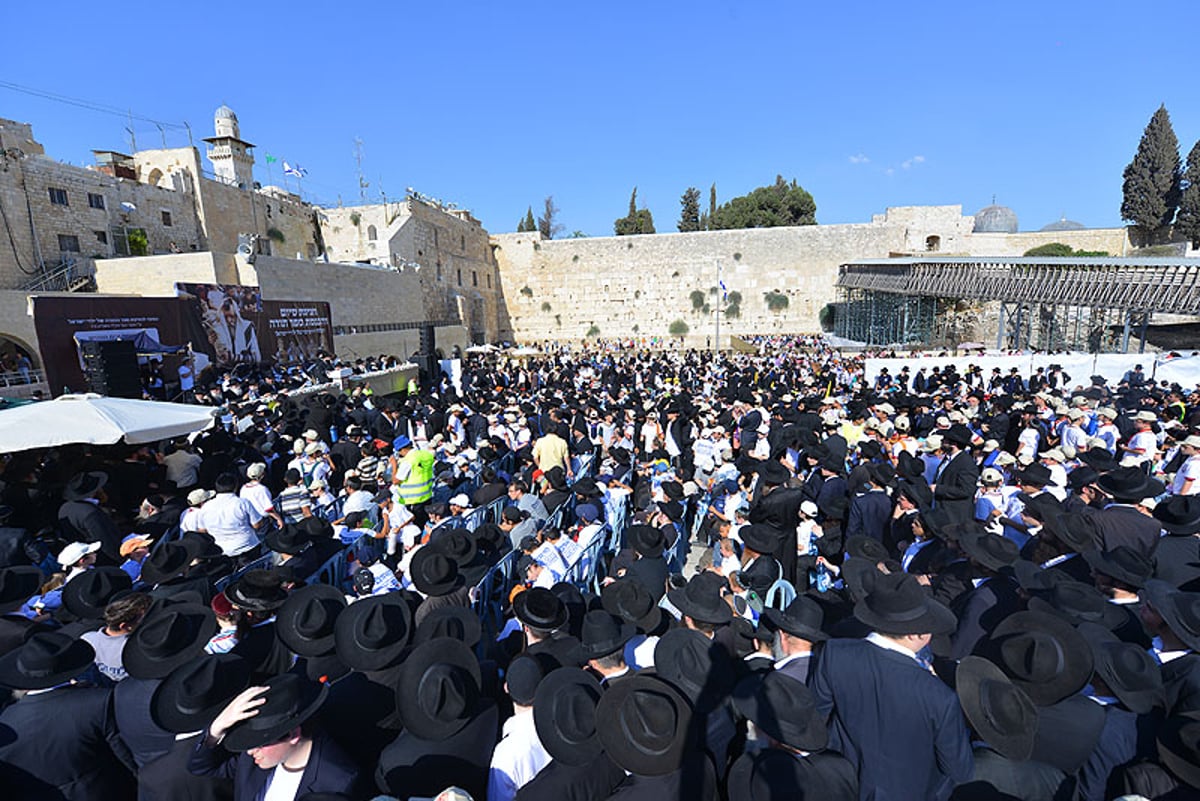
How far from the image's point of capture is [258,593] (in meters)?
2.96

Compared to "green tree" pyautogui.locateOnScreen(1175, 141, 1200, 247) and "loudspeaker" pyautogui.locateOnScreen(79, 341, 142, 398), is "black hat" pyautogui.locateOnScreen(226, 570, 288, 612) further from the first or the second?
"green tree" pyautogui.locateOnScreen(1175, 141, 1200, 247)

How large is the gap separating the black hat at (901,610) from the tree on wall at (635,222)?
4845cm

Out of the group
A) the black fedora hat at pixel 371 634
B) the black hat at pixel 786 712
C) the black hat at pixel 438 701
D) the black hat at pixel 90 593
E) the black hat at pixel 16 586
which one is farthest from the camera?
the black hat at pixel 16 586

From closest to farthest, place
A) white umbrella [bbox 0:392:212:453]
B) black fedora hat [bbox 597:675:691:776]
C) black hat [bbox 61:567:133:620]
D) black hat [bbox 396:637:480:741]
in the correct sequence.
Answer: black fedora hat [bbox 597:675:691:776]
black hat [bbox 396:637:480:741]
black hat [bbox 61:567:133:620]
white umbrella [bbox 0:392:212:453]

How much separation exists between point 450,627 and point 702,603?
4.10 feet

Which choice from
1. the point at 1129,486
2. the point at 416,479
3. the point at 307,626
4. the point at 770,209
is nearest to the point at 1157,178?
the point at 770,209

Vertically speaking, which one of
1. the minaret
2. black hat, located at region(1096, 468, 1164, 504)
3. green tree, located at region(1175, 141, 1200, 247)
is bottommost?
black hat, located at region(1096, 468, 1164, 504)

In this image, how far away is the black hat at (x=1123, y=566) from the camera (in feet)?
9.09

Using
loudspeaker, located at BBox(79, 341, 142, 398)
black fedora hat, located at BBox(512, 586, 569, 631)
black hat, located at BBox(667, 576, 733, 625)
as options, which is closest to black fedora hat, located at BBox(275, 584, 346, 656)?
black fedora hat, located at BBox(512, 586, 569, 631)

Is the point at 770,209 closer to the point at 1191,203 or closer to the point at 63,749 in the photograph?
the point at 1191,203

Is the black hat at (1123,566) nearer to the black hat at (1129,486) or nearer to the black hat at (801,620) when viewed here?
the black hat at (801,620)

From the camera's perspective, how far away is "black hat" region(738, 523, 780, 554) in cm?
387

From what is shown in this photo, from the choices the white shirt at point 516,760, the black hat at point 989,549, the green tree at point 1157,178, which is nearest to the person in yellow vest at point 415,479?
the white shirt at point 516,760

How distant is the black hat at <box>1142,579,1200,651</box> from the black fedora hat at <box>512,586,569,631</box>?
8.70 feet
